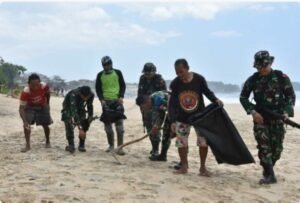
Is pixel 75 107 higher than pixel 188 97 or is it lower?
lower

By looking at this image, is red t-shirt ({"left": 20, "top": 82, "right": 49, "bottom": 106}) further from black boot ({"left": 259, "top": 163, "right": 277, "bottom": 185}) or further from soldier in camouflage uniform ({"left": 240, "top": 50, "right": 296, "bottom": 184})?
black boot ({"left": 259, "top": 163, "right": 277, "bottom": 185})

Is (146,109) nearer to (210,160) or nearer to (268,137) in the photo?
(210,160)

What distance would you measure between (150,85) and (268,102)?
2412 mm

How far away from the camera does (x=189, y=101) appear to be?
23.8ft

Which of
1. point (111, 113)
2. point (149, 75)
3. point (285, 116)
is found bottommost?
point (111, 113)

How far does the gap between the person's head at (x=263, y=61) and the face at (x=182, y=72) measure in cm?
99

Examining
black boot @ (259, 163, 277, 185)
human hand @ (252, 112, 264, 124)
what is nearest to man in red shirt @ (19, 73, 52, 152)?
→ human hand @ (252, 112, 264, 124)

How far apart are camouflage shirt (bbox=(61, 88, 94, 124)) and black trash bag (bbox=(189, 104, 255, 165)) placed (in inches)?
104

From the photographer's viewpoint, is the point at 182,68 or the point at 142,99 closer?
the point at 182,68

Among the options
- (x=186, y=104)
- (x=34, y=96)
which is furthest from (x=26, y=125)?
(x=186, y=104)

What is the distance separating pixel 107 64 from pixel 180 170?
257 cm

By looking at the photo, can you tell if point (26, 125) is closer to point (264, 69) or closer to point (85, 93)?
point (85, 93)

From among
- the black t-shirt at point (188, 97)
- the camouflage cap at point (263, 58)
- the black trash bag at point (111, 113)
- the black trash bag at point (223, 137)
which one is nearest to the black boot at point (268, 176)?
the black trash bag at point (223, 137)

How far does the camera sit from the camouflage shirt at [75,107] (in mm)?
9028
